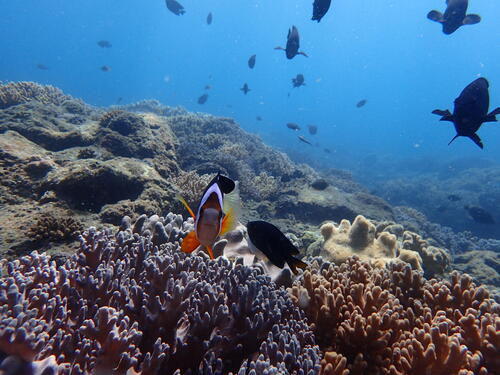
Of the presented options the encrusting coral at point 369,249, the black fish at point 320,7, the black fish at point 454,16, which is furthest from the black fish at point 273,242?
the black fish at point 454,16

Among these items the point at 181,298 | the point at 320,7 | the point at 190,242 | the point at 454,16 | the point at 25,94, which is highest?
the point at 320,7

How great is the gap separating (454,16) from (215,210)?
614 centimetres

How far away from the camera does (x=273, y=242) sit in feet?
7.34

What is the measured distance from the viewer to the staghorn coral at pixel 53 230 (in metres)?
3.62

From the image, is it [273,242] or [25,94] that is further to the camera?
[25,94]

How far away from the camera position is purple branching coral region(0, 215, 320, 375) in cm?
167

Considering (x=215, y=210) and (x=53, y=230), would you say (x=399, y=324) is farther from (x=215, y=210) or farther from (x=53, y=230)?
(x=53, y=230)

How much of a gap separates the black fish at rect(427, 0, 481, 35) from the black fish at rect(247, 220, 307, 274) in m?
5.54

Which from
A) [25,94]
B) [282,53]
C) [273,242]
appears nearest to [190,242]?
[273,242]

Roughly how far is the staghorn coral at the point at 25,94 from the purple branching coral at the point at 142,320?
12.0m

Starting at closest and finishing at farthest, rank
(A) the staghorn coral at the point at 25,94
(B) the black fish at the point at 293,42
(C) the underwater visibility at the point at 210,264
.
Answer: (C) the underwater visibility at the point at 210,264, (B) the black fish at the point at 293,42, (A) the staghorn coral at the point at 25,94

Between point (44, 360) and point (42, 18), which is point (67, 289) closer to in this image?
point (44, 360)

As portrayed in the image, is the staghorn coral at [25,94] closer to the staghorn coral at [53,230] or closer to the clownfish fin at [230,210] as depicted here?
the staghorn coral at [53,230]

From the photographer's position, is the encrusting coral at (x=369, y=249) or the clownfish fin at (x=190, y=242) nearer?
the clownfish fin at (x=190, y=242)
